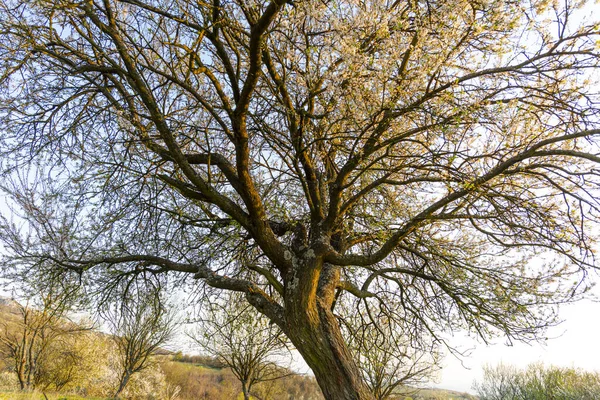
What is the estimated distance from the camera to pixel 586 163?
422 cm

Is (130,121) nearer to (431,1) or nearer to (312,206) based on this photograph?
(312,206)

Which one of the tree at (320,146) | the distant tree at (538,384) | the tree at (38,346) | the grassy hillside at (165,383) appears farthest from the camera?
the grassy hillside at (165,383)

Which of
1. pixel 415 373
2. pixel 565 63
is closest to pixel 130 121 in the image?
pixel 565 63

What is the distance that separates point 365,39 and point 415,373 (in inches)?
469

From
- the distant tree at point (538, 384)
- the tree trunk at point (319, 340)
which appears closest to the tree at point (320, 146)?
the tree trunk at point (319, 340)

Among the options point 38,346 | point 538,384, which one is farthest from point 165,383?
point 538,384

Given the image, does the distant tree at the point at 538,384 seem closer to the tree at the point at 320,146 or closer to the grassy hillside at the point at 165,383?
the grassy hillside at the point at 165,383

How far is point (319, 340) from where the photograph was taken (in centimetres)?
395

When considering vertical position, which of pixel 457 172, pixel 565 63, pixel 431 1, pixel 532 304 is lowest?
pixel 532 304

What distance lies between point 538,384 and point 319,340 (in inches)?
817

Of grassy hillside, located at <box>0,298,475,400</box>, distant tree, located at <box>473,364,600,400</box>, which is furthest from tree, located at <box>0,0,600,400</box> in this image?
distant tree, located at <box>473,364,600,400</box>

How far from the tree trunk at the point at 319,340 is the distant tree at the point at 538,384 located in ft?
53.7

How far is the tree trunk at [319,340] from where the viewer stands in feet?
12.2

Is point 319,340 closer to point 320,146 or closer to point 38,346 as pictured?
point 320,146
